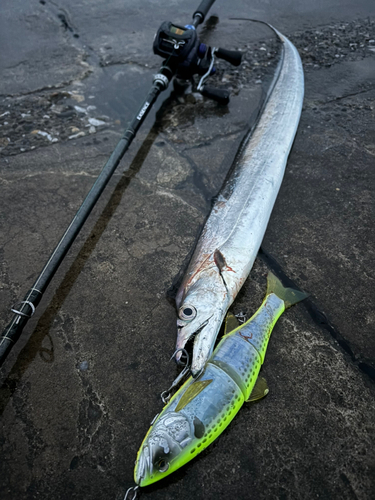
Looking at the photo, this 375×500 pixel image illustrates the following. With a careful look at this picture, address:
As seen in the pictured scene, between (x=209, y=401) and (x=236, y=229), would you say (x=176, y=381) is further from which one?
(x=236, y=229)

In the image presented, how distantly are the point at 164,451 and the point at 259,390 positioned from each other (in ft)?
2.19

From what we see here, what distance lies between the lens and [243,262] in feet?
8.61

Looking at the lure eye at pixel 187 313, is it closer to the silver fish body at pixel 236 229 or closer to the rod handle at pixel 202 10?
the silver fish body at pixel 236 229

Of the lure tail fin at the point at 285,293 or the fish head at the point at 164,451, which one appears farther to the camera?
the lure tail fin at the point at 285,293

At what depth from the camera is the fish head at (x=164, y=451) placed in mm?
1699

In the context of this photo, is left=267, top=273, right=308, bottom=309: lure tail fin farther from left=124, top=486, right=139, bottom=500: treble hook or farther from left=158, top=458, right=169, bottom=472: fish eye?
left=124, top=486, right=139, bottom=500: treble hook

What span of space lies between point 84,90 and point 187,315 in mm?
3486

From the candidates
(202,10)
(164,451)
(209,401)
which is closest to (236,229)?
(209,401)

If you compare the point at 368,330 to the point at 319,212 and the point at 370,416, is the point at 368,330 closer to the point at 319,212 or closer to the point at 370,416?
the point at 370,416

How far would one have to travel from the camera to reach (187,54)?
394cm

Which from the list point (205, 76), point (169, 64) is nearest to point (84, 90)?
point (169, 64)

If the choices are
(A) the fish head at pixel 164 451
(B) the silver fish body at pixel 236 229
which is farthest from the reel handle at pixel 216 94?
(A) the fish head at pixel 164 451

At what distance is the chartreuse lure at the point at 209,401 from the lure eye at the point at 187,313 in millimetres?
244

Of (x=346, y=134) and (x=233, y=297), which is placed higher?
(x=346, y=134)
